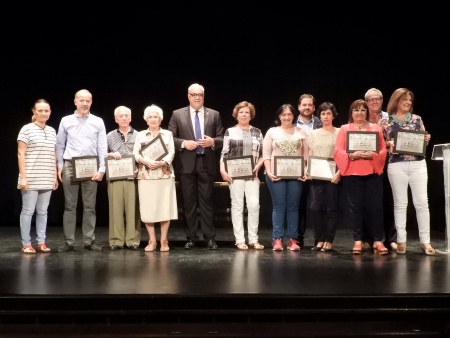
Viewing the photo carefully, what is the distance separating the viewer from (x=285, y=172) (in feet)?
17.8

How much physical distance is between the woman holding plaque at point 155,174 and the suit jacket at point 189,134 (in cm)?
17

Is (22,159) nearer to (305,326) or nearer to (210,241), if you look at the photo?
(210,241)

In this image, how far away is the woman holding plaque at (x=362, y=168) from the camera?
5125mm

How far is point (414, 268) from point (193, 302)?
6.63 feet

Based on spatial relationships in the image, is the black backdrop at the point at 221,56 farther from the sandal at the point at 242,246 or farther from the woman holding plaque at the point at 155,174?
the sandal at the point at 242,246

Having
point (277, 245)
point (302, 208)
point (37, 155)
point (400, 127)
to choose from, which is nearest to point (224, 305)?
point (277, 245)

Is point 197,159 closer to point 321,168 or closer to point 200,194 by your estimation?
point 200,194

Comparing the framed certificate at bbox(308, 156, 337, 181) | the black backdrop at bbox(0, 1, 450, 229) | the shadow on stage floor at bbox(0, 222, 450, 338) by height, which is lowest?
the shadow on stage floor at bbox(0, 222, 450, 338)

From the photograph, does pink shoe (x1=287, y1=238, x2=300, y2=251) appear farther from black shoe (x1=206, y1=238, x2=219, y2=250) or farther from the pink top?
the pink top

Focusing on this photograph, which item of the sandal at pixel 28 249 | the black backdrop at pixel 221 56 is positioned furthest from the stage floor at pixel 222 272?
the black backdrop at pixel 221 56

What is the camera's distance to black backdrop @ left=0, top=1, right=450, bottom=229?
25.8 feet

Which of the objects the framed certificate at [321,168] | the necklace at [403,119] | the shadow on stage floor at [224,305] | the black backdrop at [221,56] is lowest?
the shadow on stage floor at [224,305]

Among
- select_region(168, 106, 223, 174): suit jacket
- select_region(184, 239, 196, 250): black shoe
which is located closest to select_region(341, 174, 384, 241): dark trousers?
select_region(168, 106, 223, 174): suit jacket

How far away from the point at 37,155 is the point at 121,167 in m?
0.80
